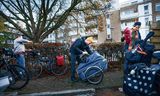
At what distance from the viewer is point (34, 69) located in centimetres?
1477

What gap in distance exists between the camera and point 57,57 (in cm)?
1517

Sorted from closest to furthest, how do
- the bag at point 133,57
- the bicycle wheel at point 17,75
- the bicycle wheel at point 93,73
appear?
the bag at point 133,57, the bicycle wheel at point 17,75, the bicycle wheel at point 93,73

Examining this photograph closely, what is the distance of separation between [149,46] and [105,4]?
22.6 meters

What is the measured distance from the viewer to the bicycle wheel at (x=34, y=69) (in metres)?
14.6

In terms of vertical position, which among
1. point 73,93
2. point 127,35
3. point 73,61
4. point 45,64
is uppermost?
point 127,35

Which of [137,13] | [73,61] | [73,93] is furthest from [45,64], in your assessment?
[137,13]

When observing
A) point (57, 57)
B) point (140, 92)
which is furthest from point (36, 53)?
point (140, 92)

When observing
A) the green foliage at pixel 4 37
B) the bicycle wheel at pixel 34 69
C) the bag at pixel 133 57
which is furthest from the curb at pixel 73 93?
the green foliage at pixel 4 37

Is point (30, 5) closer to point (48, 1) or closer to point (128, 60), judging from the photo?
point (48, 1)

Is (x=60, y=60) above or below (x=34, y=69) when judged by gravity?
above

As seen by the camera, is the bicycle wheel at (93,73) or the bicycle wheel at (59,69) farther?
the bicycle wheel at (59,69)

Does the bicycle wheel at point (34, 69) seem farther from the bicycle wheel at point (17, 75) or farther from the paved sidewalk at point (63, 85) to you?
the bicycle wheel at point (17, 75)

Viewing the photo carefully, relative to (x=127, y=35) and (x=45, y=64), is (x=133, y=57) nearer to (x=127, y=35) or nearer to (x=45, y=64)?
(x=127, y=35)

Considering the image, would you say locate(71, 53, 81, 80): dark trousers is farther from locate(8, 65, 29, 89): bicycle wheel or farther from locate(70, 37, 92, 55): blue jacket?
locate(8, 65, 29, 89): bicycle wheel
